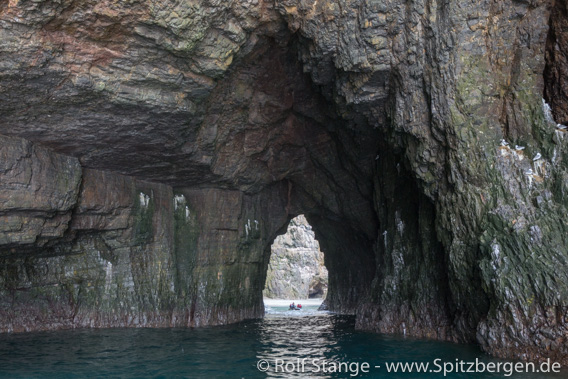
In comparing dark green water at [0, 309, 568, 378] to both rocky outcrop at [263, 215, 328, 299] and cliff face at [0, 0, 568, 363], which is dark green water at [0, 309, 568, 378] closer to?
cliff face at [0, 0, 568, 363]

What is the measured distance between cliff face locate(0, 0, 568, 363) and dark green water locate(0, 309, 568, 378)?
161cm

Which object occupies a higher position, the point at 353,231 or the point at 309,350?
the point at 353,231

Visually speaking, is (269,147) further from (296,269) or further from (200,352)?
(296,269)

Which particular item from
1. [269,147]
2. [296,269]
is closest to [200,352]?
[269,147]

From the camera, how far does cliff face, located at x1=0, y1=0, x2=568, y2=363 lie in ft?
39.6

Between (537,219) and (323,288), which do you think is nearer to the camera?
(537,219)

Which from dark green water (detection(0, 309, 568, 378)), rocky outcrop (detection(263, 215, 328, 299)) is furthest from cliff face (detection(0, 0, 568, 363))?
rocky outcrop (detection(263, 215, 328, 299))

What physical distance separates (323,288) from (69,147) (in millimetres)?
45495

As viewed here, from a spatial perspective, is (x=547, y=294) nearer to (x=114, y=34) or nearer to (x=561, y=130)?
(x=561, y=130)

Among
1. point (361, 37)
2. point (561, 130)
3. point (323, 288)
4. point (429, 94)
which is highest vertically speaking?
point (361, 37)

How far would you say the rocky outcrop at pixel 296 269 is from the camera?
180 feet

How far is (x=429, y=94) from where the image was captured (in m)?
14.1

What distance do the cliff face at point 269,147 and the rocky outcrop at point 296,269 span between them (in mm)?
33721

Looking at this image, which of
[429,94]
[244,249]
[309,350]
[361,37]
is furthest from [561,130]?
[244,249]
